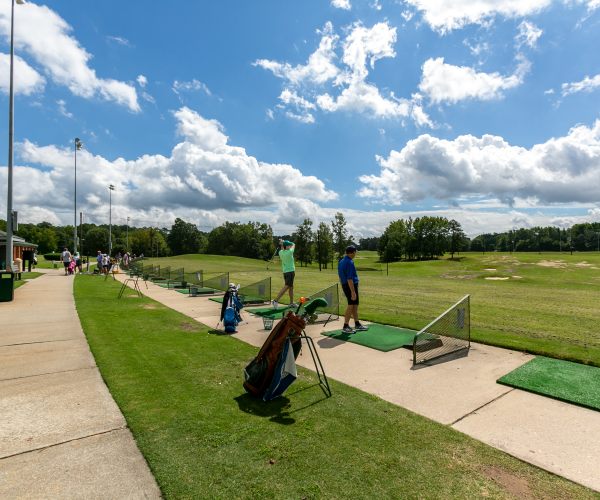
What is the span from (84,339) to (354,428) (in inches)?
257

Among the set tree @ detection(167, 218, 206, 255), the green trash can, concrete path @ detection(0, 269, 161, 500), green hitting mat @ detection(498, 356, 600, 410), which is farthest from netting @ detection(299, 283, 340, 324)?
tree @ detection(167, 218, 206, 255)

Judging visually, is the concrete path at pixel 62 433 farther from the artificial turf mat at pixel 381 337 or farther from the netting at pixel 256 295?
the netting at pixel 256 295

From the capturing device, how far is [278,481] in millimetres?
2738

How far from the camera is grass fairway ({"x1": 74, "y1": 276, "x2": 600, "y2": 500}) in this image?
2672 mm

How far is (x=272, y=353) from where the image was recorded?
13.9 ft

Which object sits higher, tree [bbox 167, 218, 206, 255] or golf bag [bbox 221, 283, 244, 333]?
tree [bbox 167, 218, 206, 255]

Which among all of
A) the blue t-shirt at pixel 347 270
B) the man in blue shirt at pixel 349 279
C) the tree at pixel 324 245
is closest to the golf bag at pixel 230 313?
the man in blue shirt at pixel 349 279

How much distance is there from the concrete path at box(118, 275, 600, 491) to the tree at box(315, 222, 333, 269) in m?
51.0

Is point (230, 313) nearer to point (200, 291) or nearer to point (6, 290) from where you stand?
point (200, 291)

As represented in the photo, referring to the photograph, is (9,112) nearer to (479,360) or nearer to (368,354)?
(368,354)

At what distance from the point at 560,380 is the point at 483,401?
62.5 inches

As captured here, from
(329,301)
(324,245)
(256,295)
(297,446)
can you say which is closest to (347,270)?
(329,301)

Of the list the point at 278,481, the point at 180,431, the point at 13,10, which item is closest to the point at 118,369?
the point at 180,431

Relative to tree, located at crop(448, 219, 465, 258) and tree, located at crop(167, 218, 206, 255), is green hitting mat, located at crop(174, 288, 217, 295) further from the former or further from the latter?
tree, located at crop(167, 218, 206, 255)
